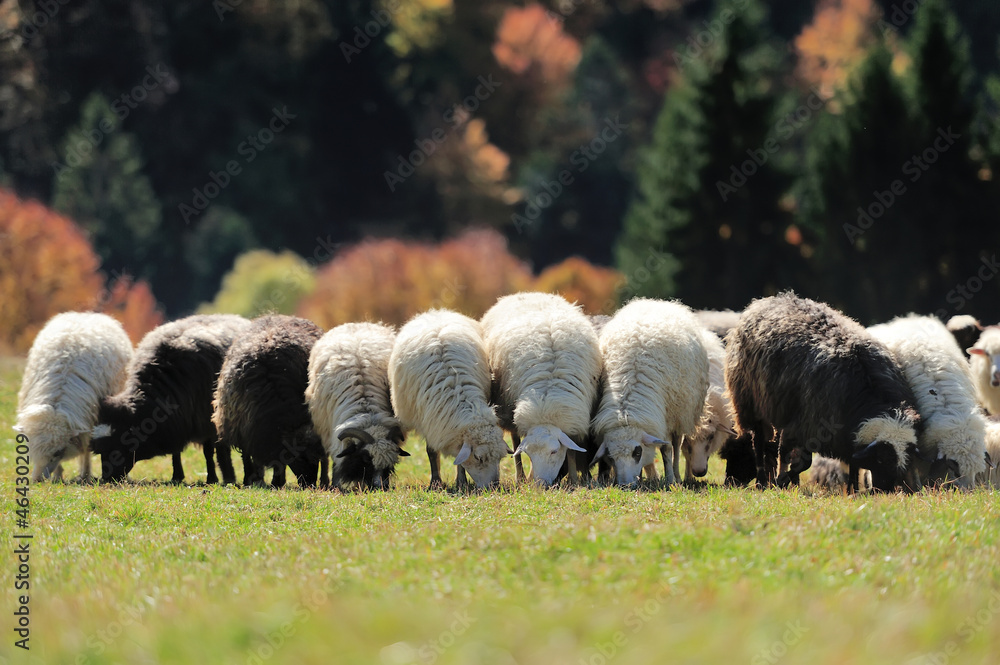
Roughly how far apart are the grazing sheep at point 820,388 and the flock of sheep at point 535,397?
2 cm

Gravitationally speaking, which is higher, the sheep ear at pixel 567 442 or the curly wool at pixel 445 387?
the curly wool at pixel 445 387

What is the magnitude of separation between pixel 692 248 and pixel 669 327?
24.3 meters

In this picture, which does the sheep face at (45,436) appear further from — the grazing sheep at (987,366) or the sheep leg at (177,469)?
the grazing sheep at (987,366)

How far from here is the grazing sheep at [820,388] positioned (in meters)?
12.0

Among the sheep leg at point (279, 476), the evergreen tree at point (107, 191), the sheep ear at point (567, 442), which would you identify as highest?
the evergreen tree at point (107, 191)

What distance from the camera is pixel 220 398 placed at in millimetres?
14039

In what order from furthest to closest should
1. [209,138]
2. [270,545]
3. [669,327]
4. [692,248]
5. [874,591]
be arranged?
[209,138]
[692,248]
[669,327]
[270,545]
[874,591]

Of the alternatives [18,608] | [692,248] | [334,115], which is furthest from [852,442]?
[334,115]

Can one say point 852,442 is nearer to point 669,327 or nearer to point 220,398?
point 669,327

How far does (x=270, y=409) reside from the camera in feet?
45.2

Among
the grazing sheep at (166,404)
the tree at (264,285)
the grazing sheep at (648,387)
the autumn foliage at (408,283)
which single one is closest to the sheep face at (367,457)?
the grazing sheep at (648,387)

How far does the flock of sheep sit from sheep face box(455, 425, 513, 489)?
18 mm

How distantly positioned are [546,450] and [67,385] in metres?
6.27

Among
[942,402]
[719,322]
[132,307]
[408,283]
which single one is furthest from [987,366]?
[132,307]
